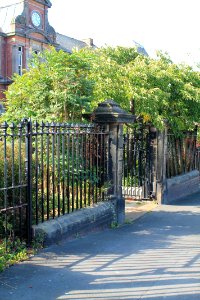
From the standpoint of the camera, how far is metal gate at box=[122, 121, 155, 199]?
1130 cm

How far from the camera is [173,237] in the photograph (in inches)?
280

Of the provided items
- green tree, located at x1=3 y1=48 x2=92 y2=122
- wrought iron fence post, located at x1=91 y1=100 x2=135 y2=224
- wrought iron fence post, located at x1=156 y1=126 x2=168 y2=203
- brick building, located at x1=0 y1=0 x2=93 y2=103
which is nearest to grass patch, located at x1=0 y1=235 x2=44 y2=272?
wrought iron fence post, located at x1=91 y1=100 x2=135 y2=224

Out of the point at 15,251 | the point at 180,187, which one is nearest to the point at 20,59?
the point at 180,187

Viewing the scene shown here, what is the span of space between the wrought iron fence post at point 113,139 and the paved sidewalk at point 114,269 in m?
0.97

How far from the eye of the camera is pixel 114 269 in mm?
5062

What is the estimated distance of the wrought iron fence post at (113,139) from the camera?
796 cm

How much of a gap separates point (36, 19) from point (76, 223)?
2390cm

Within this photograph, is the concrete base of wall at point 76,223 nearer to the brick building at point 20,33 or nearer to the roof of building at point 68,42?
the brick building at point 20,33

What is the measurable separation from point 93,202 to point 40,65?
10.1 ft

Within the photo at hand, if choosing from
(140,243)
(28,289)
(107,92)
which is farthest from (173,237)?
Answer: (107,92)

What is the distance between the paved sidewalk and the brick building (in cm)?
2076

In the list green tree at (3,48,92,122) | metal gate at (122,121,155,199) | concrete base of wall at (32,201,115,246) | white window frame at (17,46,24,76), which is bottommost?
concrete base of wall at (32,201,115,246)

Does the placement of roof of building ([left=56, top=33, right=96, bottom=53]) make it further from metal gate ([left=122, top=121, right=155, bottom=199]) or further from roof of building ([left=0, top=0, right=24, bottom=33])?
metal gate ([left=122, top=121, right=155, bottom=199])

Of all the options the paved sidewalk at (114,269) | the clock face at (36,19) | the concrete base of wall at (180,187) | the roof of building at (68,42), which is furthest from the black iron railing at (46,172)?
the roof of building at (68,42)
